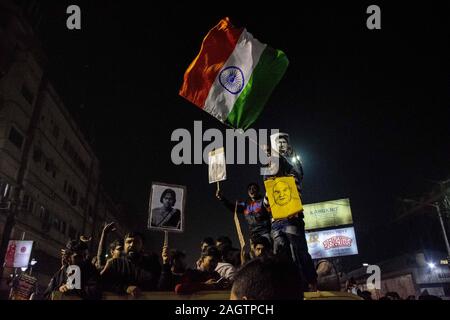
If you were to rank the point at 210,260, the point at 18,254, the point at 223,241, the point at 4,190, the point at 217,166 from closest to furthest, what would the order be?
the point at 210,260
the point at 223,241
the point at 217,166
the point at 18,254
the point at 4,190

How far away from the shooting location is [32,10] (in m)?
30.9

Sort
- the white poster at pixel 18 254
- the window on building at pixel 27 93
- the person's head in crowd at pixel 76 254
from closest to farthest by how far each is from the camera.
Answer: the person's head in crowd at pixel 76 254 → the white poster at pixel 18 254 → the window on building at pixel 27 93

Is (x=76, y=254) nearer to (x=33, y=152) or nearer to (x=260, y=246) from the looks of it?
(x=260, y=246)

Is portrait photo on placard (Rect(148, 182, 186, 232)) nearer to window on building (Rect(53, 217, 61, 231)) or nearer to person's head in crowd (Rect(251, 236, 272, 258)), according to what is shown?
person's head in crowd (Rect(251, 236, 272, 258))

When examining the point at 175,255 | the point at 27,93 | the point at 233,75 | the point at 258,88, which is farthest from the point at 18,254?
the point at 258,88

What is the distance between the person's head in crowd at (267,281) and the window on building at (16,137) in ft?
99.7

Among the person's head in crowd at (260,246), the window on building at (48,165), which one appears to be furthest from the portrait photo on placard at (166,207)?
the window on building at (48,165)

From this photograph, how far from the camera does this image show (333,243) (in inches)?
1271

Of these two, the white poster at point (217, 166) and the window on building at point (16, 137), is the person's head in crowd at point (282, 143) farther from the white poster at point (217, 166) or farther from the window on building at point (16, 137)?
the window on building at point (16, 137)

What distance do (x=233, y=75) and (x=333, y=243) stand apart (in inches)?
1129

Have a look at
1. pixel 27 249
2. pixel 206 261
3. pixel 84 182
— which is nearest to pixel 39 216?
pixel 27 249

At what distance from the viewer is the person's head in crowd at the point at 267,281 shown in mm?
1929
